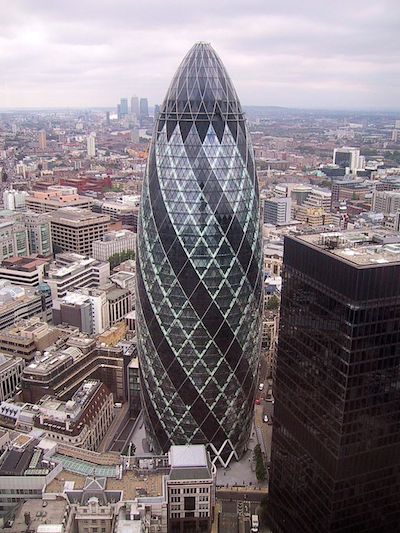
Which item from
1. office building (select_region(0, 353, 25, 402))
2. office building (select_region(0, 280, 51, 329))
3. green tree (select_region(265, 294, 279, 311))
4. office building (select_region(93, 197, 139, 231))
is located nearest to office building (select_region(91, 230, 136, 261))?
office building (select_region(93, 197, 139, 231))

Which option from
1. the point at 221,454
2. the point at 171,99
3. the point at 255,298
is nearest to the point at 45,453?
the point at 221,454

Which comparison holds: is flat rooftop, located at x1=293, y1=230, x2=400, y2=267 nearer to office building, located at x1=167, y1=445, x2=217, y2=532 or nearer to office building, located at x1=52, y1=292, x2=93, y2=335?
office building, located at x1=167, y1=445, x2=217, y2=532

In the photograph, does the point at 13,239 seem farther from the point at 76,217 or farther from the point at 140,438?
the point at 140,438

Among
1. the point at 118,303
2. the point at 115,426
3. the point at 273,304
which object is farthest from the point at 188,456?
the point at 273,304

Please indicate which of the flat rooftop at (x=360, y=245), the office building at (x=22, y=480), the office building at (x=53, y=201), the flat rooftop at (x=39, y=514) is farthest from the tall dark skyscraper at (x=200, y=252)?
the office building at (x=53, y=201)

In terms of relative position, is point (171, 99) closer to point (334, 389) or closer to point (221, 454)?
point (334, 389)
